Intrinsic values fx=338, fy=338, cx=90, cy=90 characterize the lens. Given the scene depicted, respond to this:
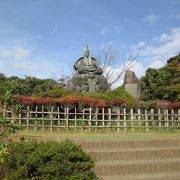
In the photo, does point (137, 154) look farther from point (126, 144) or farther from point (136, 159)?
point (126, 144)

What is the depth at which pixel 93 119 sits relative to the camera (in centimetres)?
1362

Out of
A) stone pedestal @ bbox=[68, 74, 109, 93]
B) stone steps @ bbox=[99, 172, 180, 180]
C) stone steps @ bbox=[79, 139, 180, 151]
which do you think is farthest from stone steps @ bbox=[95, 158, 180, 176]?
stone pedestal @ bbox=[68, 74, 109, 93]

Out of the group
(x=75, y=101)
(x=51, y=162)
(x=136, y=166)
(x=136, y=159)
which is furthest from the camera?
(x=75, y=101)

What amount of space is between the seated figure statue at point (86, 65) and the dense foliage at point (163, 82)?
626cm

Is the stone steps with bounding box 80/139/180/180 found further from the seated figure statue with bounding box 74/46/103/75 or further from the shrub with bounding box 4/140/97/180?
the seated figure statue with bounding box 74/46/103/75

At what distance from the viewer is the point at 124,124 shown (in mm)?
13672

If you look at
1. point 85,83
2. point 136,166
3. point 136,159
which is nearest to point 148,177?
point 136,166

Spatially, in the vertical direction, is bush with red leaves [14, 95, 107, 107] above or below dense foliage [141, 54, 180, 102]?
below

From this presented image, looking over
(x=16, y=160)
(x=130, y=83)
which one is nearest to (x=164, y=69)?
(x=130, y=83)

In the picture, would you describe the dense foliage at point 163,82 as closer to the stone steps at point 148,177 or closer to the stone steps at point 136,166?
the stone steps at point 136,166

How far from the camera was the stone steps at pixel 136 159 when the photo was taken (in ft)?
23.4

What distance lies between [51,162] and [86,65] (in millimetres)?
14494

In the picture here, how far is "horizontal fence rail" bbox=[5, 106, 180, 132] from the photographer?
42.3 feet

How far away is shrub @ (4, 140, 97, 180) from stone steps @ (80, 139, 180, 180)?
2225mm
